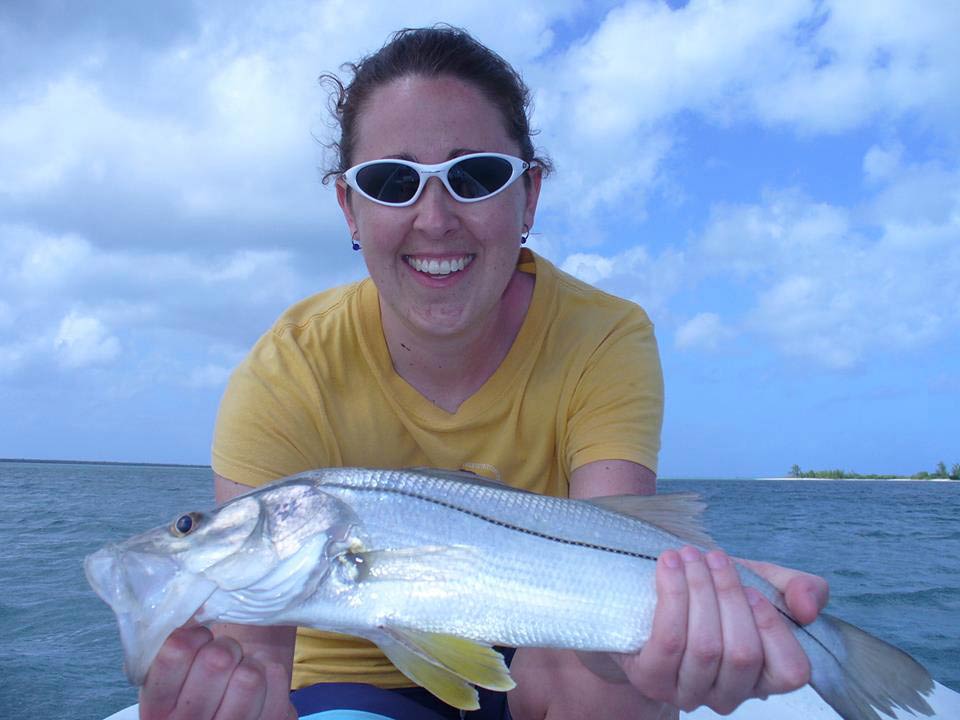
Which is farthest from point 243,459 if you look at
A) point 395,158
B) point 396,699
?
point 395,158

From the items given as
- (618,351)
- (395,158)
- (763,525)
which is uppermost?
(395,158)

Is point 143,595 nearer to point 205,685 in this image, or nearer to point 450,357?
point 205,685

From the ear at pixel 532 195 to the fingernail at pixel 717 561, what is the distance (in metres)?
1.78

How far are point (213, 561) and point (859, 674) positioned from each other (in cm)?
207

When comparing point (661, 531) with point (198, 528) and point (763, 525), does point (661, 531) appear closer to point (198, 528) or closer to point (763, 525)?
point (198, 528)

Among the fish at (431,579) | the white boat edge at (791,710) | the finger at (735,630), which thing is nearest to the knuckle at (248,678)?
the fish at (431,579)

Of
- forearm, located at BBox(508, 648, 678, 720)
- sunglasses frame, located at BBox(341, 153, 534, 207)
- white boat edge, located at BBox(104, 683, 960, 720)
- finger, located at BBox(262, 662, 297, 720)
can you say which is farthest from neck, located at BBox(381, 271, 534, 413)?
white boat edge, located at BBox(104, 683, 960, 720)

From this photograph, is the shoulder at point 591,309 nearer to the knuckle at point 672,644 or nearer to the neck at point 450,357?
the neck at point 450,357

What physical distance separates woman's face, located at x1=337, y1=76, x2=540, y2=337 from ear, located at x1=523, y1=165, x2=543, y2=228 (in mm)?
274

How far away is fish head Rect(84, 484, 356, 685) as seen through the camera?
2.10 metres

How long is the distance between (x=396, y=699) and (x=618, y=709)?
2.99 feet

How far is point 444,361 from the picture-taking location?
3.38m

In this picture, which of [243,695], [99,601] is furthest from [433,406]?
[99,601]

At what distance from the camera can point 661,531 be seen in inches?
99.0
